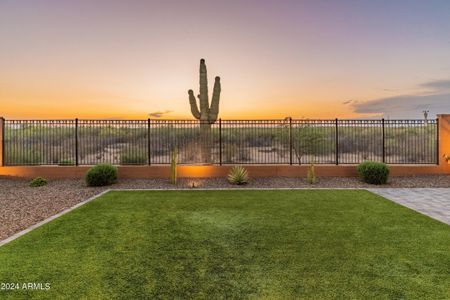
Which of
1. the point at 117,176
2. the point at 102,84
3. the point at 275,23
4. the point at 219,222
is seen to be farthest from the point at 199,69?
the point at 219,222

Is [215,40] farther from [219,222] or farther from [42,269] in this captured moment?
[42,269]

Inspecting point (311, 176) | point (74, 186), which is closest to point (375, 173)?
point (311, 176)

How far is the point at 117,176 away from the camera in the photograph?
13.3 metres

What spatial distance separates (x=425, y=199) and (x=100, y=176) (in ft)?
37.9

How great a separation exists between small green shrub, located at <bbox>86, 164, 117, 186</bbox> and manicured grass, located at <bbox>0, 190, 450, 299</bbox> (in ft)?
14.4

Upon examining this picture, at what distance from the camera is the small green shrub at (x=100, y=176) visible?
472 inches

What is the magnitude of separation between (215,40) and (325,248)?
12413 mm

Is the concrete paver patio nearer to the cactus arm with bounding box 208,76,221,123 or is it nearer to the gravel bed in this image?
the gravel bed

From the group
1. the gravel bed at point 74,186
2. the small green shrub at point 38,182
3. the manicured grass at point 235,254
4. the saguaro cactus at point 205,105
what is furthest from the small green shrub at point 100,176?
the saguaro cactus at point 205,105

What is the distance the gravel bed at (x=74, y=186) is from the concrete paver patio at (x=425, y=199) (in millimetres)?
1141

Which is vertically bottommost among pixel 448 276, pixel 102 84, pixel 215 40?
pixel 448 276

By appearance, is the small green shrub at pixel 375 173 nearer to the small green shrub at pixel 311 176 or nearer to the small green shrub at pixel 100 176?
the small green shrub at pixel 311 176

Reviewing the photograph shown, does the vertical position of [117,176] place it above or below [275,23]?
below

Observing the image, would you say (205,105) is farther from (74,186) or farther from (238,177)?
(74,186)
